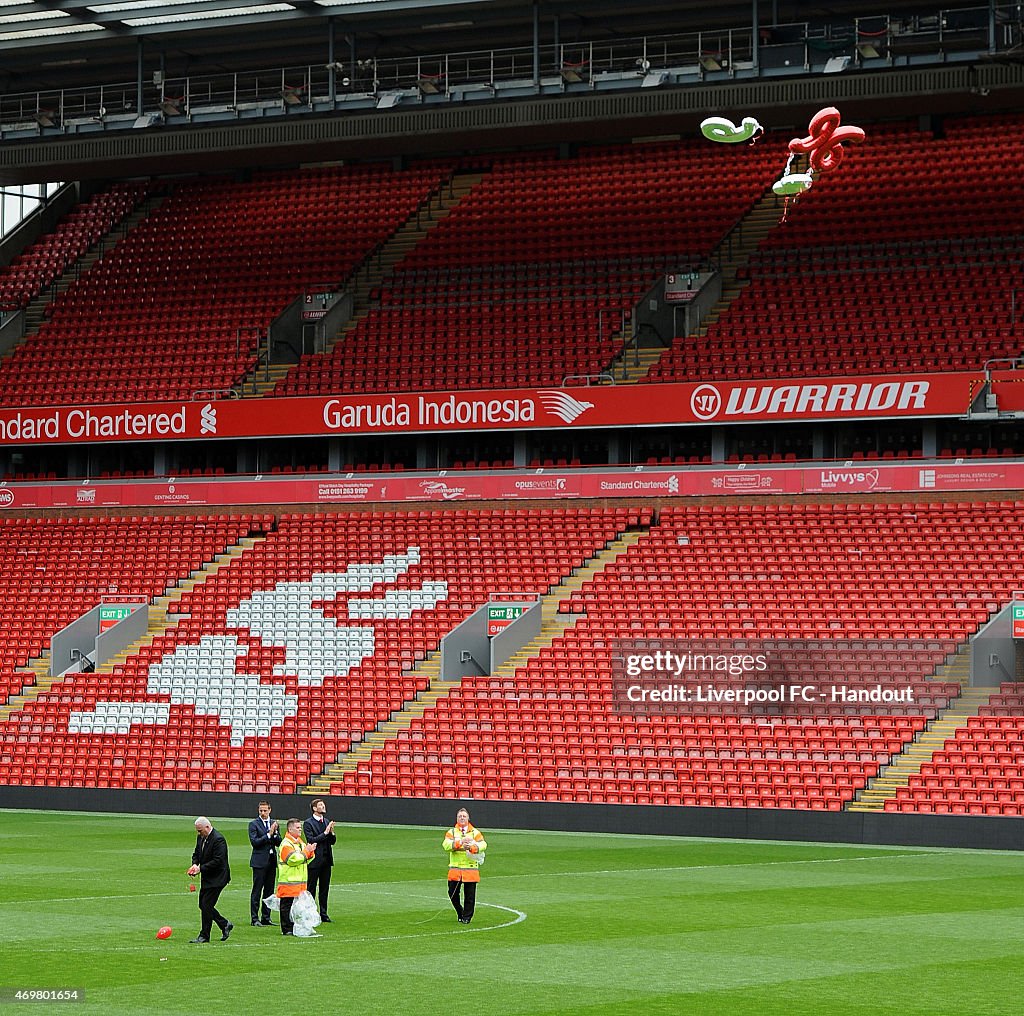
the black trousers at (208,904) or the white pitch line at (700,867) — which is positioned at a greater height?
the black trousers at (208,904)

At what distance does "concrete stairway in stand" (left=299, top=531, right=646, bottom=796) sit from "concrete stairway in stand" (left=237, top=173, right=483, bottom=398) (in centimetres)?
978

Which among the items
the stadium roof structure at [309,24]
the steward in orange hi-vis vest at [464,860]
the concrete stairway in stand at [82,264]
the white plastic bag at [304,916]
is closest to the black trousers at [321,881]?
the white plastic bag at [304,916]

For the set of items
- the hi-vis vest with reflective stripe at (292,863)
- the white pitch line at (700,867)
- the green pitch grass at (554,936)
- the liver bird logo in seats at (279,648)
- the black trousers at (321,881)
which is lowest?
the white pitch line at (700,867)

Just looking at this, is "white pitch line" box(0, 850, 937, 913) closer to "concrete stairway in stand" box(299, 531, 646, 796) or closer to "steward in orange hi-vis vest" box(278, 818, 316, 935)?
"steward in orange hi-vis vest" box(278, 818, 316, 935)

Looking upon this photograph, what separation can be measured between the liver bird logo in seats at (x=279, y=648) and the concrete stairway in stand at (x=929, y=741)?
10.3 meters

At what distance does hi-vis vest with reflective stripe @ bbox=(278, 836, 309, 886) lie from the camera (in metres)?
16.9

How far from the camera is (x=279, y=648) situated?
35562 millimetres

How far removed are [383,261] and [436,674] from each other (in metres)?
14.2

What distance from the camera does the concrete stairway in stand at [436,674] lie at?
3228 cm

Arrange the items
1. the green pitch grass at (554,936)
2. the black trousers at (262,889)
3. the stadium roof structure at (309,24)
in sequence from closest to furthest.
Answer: the green pitch grass at (554,936) < the black trousers at (262,889) < the stadium roof structure at (309,24)

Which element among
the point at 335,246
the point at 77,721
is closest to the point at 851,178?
the point at 335,246

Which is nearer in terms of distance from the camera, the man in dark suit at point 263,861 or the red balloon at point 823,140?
the man in dark suit at point 263,861

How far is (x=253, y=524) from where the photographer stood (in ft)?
133

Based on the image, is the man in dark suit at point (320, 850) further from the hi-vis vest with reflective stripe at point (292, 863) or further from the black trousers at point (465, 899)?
the black trousers at point (465, 899)
